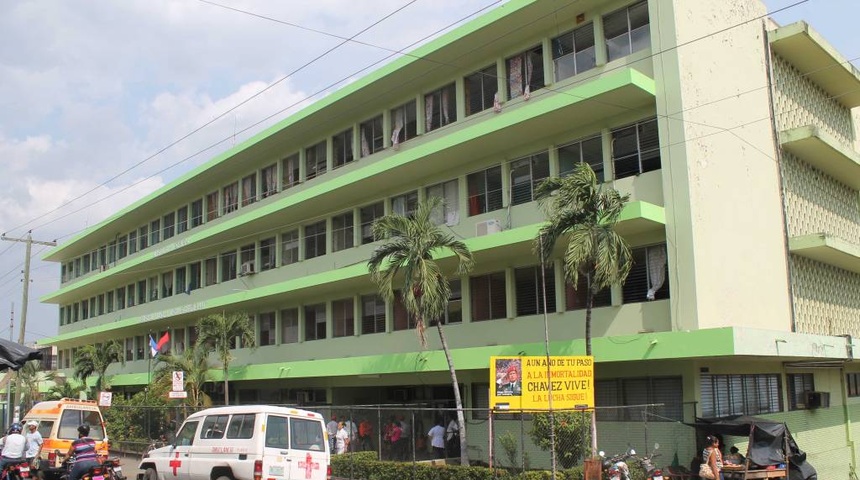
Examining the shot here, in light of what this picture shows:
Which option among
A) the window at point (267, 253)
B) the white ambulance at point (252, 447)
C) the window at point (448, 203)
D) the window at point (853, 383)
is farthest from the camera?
the window at point (267, 253)

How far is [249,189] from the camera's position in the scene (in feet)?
127

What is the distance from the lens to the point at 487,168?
25656mm

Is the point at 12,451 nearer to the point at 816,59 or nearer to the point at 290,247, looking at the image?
the point at 290,247

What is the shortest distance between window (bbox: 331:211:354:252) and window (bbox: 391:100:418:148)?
4.10 m

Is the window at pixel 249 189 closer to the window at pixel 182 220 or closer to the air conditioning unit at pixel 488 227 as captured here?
the window at pixel 182 220

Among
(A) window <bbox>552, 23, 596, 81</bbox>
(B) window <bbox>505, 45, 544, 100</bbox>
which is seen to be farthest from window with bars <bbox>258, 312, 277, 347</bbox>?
(A) window <bbox>552, 23, 596, 81</bbox>

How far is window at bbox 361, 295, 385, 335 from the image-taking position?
29.6m

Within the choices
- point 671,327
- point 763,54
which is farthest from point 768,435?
point 763,54

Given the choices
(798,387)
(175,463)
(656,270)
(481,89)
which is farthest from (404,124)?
(175,463)

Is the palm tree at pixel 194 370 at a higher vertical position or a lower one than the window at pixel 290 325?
lower

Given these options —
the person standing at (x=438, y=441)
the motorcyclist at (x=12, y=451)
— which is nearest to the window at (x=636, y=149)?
the person standing at (x=438, y=441)

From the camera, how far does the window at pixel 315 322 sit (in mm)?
32812

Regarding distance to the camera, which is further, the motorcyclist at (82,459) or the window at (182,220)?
the window at (182,220)

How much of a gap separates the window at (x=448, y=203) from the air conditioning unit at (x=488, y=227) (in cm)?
149
